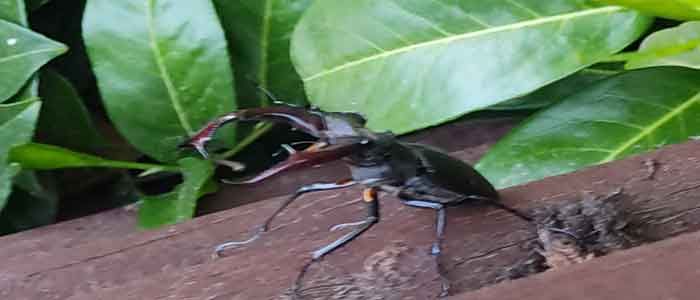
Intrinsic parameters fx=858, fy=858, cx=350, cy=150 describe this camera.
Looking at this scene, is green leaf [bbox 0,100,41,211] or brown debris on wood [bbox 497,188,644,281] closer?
brown debris on wood [bbox 497,188,644,281]

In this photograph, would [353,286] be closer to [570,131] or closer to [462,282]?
[462,282]

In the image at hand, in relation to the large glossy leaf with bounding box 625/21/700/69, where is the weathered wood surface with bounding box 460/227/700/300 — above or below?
below

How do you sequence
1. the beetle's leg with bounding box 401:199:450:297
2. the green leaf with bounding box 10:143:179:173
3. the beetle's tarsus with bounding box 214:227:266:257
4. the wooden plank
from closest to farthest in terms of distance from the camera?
the wooden plank
the beetle's leg with bounding box 401:199:450:297
the beetle's tarsus with bounding box 214:227:266:257
the green leaf with bounding box 10:143:179:173

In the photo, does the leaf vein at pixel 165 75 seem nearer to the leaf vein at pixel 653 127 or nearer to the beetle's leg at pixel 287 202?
the beetle's leg at pixel 287 202

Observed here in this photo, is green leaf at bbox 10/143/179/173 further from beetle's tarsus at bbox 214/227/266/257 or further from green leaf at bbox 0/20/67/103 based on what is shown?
beetle's tarsus at bbox 214/227/266/257

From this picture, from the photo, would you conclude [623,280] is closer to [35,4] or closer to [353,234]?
[353,234]

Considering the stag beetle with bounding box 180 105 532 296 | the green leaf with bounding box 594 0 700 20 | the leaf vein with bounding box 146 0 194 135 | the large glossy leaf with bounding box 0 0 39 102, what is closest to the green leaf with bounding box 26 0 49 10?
the large glossy leaf with bounding box 0 0 39 102

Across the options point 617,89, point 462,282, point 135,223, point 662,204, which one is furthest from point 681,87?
point 135,223
